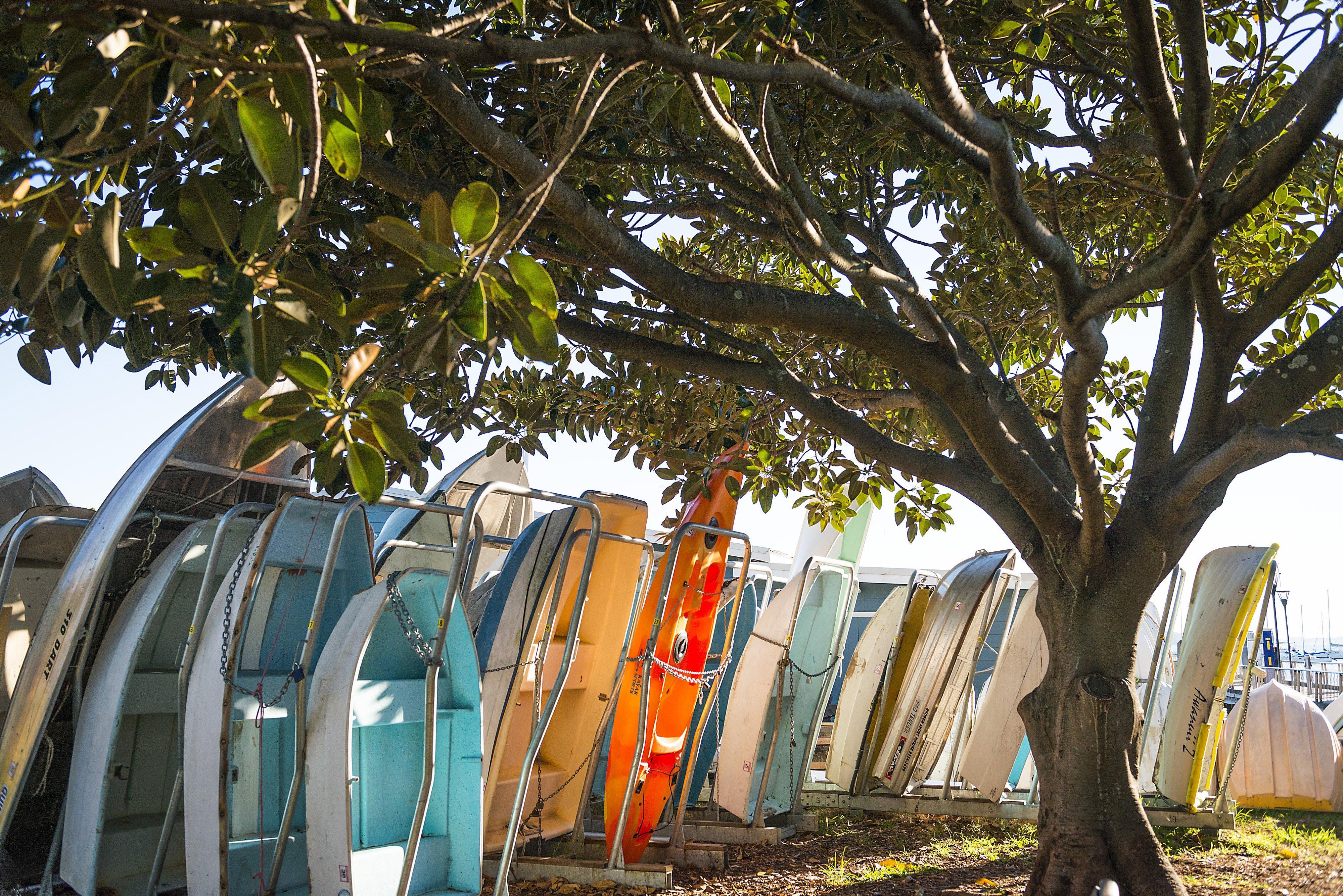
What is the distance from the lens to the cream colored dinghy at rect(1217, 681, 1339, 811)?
23.5 ft

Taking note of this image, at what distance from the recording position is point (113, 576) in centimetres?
487

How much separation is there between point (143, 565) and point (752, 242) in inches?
158

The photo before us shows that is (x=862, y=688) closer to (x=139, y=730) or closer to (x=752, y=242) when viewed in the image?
(x=752, y=242)

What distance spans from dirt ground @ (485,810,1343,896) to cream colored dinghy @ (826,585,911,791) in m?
0.68

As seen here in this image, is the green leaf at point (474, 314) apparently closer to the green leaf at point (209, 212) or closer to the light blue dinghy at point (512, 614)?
the green leaf at point (209, 212)

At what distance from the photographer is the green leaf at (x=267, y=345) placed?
1606mm

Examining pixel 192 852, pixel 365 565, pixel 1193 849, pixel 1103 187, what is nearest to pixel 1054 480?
pixel 1103 187

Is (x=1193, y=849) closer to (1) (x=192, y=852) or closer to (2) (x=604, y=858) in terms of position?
(2) (x=604, y=858)

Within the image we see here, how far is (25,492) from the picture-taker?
7.17 meters

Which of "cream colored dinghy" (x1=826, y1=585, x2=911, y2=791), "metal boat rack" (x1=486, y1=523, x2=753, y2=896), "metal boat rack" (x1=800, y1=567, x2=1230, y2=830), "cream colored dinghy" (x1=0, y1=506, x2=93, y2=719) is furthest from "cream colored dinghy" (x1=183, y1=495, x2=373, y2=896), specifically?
"cream colored dinghy" (x1=826, y1=585, x2=911, y2=791)

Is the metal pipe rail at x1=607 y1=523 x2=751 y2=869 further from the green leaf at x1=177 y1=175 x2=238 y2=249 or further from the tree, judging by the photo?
the green leaf at x1=177 y1=175 x2=238 y2=249

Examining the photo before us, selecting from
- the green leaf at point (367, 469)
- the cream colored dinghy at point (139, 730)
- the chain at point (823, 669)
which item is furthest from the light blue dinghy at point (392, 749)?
the chain at point (823, 669)

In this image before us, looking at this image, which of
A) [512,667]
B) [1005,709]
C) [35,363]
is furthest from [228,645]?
[1005,709]

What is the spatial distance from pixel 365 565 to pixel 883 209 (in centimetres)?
339
